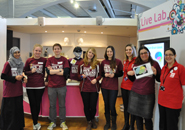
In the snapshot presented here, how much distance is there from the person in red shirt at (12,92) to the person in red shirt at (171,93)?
2269 millimetres

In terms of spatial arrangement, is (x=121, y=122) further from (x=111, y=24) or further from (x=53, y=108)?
(x=111, y=24)

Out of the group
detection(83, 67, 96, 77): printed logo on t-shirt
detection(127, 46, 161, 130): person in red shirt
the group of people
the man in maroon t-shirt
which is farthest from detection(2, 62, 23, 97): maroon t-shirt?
detection(127, 46, 161, 130): person in red shirt

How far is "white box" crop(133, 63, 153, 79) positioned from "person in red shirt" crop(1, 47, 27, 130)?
1.93 meters

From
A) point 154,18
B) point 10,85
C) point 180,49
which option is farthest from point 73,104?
point 154,18

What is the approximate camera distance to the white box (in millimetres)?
2080

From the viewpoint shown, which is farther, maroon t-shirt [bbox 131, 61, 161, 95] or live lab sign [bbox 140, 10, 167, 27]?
live lab sign [bbox 140, 10, 167, 27]

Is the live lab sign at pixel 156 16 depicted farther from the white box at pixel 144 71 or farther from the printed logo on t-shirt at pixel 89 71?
the printed logo on t-shirt at pixel 89 71

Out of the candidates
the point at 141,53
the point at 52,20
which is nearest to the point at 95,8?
the point at 52,20

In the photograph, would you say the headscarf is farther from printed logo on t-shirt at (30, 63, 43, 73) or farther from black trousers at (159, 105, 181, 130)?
black trousers at (159, 105, 181, 130)

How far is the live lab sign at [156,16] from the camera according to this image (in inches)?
101

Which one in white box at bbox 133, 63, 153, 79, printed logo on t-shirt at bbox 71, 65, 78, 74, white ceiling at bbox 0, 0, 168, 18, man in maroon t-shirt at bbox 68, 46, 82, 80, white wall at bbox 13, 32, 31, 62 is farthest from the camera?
white wall at bbox 13, 32, 31, 62

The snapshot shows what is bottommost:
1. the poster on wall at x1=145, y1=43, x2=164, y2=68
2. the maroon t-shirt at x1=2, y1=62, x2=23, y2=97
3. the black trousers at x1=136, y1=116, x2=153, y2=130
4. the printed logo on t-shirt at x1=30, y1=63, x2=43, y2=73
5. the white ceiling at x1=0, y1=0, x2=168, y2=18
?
the black trousers at x1=136, y1=116, x2=153, y2=130

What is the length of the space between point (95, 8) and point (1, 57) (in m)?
5.23

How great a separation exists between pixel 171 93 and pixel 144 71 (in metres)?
0.45
